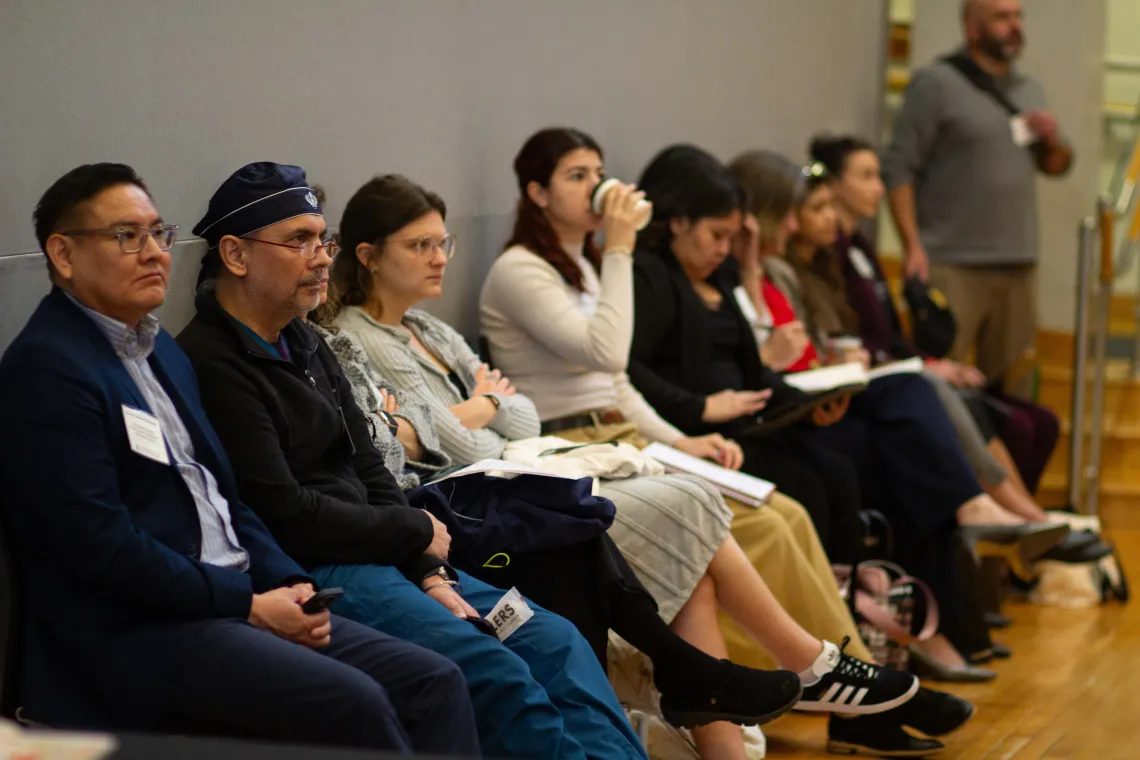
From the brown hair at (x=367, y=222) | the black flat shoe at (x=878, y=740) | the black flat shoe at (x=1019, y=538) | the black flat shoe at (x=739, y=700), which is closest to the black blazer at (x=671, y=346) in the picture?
the black flat shoe at (x=1019, y=538)

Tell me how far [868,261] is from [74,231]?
390cm

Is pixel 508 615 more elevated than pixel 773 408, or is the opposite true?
pixel 508 615

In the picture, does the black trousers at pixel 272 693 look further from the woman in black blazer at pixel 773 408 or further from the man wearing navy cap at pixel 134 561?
the woman in black blazer at pixel 773 408

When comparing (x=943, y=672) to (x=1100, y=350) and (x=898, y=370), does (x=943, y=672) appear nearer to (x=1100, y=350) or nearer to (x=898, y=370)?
(x=898, y=370)

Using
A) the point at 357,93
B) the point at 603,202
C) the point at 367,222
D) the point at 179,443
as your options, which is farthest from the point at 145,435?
the point at 603,202

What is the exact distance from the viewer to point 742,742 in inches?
131

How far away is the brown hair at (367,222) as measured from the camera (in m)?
3.24

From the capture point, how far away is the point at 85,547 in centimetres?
212

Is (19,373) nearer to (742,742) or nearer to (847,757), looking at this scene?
(742,742)

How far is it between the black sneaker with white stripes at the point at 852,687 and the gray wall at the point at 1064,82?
4.89 metres

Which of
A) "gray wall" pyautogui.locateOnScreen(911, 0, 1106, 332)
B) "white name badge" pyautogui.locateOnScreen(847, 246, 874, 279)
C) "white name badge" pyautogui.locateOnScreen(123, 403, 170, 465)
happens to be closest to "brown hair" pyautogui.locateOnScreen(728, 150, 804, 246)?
"white name badge" pyautogui.locateOnScreen(847, 246, 874, 279)

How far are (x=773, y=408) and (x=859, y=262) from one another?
1.45 m

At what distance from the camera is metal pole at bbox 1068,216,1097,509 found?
20.2ft

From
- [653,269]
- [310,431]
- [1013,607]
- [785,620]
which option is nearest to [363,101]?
[653,269]
